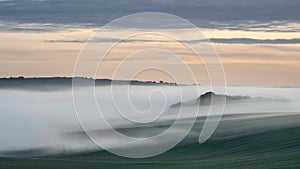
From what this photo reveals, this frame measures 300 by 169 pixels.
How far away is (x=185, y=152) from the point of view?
110938 mm

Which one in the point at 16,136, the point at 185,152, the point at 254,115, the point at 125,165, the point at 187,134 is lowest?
the point at 125,165

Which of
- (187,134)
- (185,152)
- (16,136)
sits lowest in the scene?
(185,152)

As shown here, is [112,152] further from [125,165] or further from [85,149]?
[125,165]

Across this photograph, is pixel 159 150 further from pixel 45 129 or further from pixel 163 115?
pixel 45 129

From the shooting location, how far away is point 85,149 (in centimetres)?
13100

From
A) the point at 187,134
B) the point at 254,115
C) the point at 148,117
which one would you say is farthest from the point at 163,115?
the point at 187,134

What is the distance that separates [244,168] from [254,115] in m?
79.6

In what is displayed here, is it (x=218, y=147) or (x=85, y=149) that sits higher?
(x=85, y=149)

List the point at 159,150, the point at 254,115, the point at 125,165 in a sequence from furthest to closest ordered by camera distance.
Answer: the point at 254,115, the point at 159,150, the point at 125,165

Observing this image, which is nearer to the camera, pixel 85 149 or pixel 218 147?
pixel 218 147

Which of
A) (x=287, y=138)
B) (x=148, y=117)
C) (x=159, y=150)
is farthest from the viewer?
(x=148, y=117)

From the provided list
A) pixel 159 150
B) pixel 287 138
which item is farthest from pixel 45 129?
pixel 287 138

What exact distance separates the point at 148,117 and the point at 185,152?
54117 millimetres

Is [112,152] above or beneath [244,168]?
above
